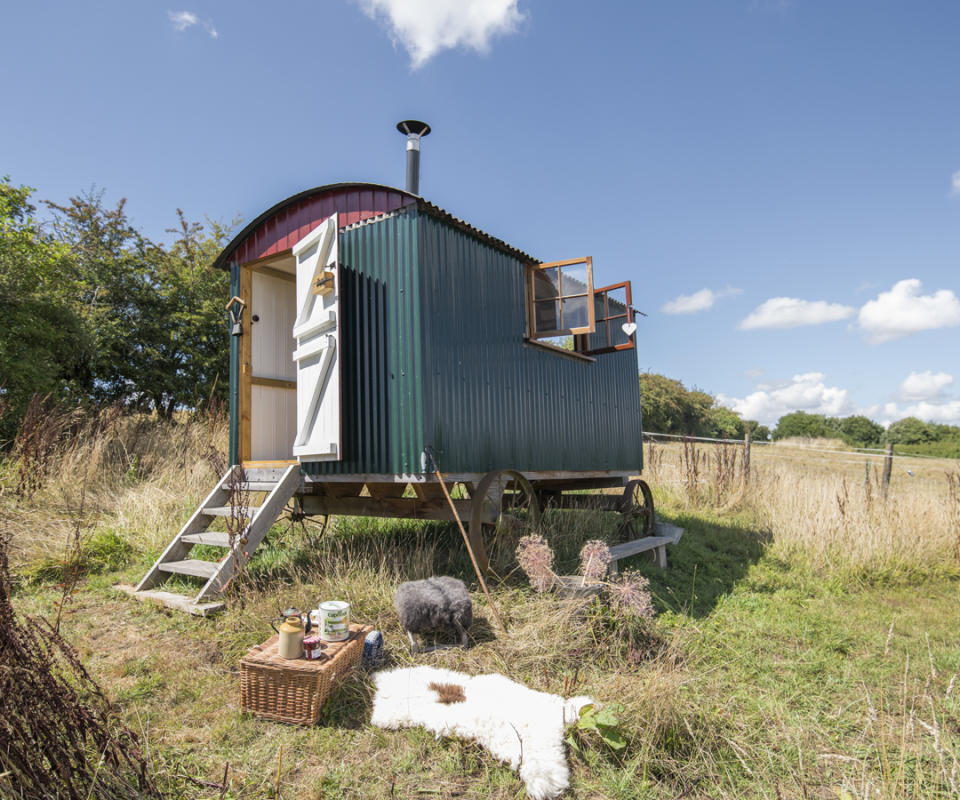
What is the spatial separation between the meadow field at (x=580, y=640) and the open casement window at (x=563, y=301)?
86.6 inches

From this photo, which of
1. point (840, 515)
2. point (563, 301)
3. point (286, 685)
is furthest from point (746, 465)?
point (286, 685)

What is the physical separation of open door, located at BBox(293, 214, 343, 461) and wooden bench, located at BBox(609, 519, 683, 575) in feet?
9.20

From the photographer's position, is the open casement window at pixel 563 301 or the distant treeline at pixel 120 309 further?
the distant treeline at pixel 120 309

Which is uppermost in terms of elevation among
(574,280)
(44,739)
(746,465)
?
(574,280)

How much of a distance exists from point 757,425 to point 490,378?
44.9 meters

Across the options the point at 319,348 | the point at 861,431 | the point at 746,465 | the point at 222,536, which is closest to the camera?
the point at 222,536

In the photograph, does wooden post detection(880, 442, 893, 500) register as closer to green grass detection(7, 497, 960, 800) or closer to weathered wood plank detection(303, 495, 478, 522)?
green grass detection(7, 497, 960, 800)

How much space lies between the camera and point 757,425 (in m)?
45.1

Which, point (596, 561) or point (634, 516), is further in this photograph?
point (634, 516)

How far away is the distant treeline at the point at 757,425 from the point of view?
99.7ft

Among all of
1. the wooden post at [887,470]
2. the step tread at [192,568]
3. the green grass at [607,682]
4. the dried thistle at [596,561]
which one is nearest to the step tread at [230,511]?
the step tread at [192,568]

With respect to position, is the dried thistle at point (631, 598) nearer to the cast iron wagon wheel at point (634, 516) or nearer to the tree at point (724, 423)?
the cast iron wagon wheel at point (634, 516)

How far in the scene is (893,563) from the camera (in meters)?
6.75

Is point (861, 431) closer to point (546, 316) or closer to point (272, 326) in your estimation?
point (546, 316)
